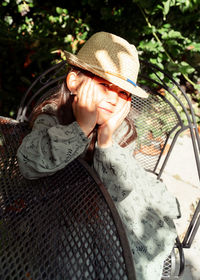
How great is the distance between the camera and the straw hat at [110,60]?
1.07 meters

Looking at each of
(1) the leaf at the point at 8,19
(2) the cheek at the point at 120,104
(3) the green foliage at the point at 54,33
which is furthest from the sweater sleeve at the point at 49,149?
(1) the leaf at the point at 8,19

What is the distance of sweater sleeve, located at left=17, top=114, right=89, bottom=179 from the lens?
101 cm

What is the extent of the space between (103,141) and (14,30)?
210cm

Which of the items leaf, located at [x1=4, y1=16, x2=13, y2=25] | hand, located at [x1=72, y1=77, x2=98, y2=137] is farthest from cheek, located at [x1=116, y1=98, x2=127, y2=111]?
leaf, located at [x1=4, y1=16, x2=13, y2=25]

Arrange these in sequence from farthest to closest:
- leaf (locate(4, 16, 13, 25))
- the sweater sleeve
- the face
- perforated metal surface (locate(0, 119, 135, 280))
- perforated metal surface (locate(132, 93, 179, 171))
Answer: leaf (locate(4, 16, 13, 25)) → perforated metal surface (locate(132, 93, 179, 171)) → the face → the sweater sleeve → perforated metal surface (locate(0, 119, 135, 280))

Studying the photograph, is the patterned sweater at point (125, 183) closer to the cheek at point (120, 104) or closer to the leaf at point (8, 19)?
the cheek at point (120, 104)

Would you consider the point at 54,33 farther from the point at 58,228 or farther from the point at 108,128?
the point at 58,228

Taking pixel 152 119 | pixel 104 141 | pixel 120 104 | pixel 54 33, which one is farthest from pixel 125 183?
pixel 54 33

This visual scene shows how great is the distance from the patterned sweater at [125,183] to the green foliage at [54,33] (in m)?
1.46

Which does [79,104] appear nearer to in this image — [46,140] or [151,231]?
[46,140]

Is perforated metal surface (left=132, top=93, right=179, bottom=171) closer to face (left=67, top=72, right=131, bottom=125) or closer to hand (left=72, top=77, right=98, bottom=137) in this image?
face (left=67, top=72, right=131, bottom=125)

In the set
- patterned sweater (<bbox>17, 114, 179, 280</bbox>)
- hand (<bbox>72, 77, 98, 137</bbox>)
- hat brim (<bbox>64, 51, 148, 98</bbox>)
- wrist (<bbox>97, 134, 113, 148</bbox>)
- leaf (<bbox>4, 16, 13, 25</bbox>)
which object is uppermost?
hat brim (<bbox>64, 51, 148, 98</bbox>)

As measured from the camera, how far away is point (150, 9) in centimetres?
217

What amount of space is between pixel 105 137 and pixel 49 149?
291mm
